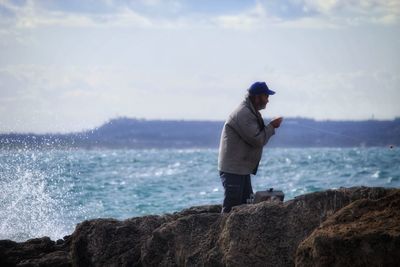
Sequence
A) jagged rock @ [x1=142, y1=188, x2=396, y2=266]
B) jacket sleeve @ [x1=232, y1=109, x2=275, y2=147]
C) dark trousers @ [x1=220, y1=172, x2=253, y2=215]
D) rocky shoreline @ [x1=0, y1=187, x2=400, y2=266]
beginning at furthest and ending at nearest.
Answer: dark trousers @ [x1=220, y1=172, x2=253, y2=215]
jacket sleeve @ [x1=232, y1=109, x2=275, y2=147]
jagged rock @ [x1=142, y1=188, x2=396, y2=266]
rocky shoreline @ [x1=0, y1=187, x2=400, y2=266]

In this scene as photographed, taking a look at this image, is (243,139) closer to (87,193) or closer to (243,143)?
(243,143)

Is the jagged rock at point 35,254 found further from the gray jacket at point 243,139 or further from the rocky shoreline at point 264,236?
the gray jacket at point 243,139

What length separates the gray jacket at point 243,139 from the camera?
26.4ft

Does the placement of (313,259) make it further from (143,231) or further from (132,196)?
(132,196)

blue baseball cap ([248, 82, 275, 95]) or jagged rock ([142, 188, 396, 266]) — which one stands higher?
blue baseball cap ([248, 82, 275, 95])

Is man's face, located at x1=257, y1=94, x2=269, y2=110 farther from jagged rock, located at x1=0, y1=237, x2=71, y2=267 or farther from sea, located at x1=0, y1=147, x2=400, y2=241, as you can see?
sea, located at x1=0, y1=147, x2=400, y2=241

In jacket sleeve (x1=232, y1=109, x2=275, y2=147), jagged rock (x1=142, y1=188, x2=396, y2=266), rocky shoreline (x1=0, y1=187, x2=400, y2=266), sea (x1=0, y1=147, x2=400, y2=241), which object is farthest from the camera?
sea (x1=0, y1=147, x2=400, y2=241)

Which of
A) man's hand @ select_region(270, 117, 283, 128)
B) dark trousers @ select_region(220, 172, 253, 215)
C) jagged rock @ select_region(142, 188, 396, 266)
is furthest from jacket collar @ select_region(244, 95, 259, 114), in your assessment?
jagged rock @ select_region(142, 188, 396, 266)

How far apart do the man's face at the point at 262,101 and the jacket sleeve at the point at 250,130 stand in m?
0.13

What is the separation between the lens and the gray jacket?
8.05 metres

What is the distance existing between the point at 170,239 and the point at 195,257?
366 mm

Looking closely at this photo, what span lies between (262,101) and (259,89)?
0.13 m

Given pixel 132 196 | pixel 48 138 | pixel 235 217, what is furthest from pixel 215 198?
pixel 235 217

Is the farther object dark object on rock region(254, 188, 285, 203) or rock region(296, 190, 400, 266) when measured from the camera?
dark object on rock region(254, 188, 285, 203)
